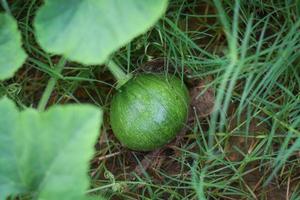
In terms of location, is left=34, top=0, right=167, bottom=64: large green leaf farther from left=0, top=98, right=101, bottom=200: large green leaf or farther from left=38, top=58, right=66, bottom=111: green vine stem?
left=38, top=58, right=66, bottom=111: green vine stem

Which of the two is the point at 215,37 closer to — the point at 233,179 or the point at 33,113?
the point at 233,179

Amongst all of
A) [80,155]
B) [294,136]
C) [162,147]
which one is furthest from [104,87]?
[80,155]

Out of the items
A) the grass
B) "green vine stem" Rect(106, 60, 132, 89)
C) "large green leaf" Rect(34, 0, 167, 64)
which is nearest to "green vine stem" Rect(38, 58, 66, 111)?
the grass

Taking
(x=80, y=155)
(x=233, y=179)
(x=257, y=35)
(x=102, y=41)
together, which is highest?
(x=102, y=41)

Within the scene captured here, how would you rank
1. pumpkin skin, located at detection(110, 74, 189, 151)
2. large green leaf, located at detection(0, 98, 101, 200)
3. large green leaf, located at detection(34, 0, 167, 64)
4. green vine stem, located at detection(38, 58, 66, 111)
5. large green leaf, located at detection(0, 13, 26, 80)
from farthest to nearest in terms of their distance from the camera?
1. pumpkin skin, located at detection(110, 74, 189, 151)
2. green vine stem, located at detection(38, 58, 66, 111)
3. large green leaf, located at detection(0, 13, 26, 80)
4. large green leaf, located at detection(34, 0, 167, 64)
5. large green leaf, located at detection(0, 98, 101, 200)

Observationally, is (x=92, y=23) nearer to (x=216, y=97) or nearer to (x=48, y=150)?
(x=48, y=150)

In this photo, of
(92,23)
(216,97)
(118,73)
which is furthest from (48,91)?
(216,97)

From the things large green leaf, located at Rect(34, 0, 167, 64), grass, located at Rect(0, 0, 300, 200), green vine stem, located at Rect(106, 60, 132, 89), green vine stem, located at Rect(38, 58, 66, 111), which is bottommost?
grass, located at Rect(0, 0, 300, 200)
